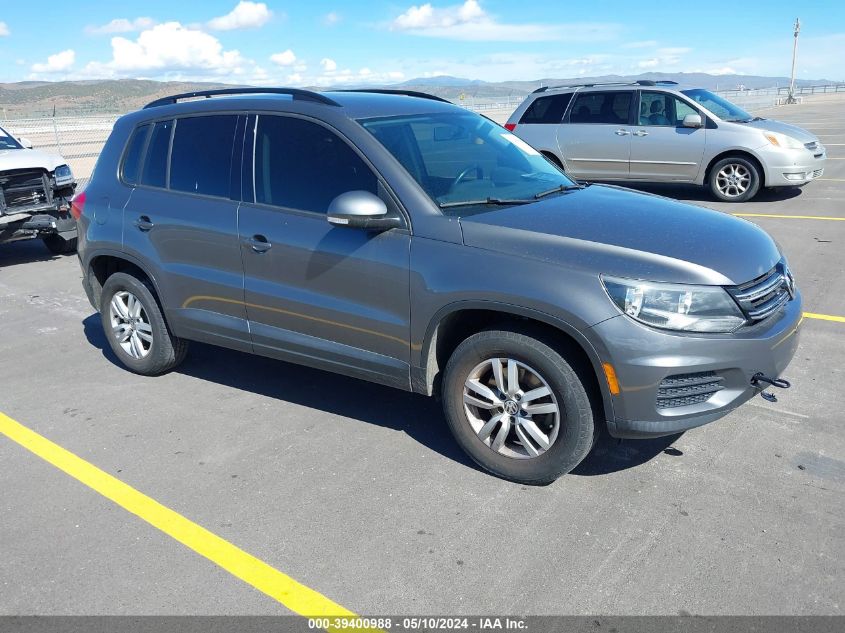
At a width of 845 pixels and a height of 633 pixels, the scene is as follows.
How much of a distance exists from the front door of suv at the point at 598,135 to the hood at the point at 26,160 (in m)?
7.36

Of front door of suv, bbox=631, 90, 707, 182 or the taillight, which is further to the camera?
front door of suv, bbox=631, 90, 707, 182

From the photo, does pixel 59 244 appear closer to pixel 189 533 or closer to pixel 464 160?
pixel 464 160

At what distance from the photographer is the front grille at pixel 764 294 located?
11.1 ft

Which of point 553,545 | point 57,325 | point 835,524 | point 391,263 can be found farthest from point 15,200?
point 835,524

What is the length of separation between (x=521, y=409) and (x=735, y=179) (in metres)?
9.11

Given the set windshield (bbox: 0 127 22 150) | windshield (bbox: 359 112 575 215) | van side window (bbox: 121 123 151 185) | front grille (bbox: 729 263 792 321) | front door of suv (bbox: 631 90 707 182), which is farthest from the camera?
front door of suv (bbox: 631 90 707 182)

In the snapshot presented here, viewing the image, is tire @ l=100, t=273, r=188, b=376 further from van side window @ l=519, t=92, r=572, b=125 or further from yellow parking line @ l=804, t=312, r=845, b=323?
van side window @ l=519, t=92, r=572, b=125

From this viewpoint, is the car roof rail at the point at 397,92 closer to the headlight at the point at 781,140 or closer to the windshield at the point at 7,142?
the windshield at the point at 7,142

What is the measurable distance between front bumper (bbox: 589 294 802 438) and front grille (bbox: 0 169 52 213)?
8.07 meters

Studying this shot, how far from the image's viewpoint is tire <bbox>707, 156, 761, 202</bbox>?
1111 cm

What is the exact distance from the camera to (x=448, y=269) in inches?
141

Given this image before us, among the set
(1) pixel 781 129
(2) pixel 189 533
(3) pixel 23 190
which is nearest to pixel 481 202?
(2) pixel 189 533

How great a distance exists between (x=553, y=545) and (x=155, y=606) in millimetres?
→ 1624

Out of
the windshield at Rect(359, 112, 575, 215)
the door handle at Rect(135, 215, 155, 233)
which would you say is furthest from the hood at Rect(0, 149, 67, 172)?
the windshield at Rect(359, 112, 575, 215)
